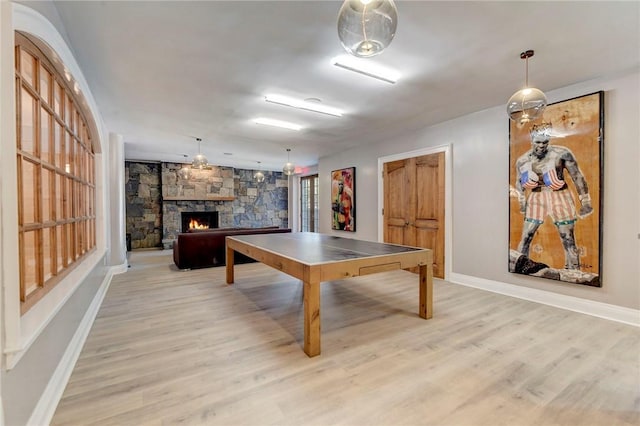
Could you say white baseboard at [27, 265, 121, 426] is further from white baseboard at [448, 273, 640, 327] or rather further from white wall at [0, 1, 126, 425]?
white baseboard at [448, 273, 640, 327]

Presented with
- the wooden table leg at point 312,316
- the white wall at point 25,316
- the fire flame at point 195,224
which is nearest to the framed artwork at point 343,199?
the wooden table leg at point 312,316

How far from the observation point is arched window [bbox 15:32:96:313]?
59.3 inches

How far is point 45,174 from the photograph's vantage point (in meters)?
1.89

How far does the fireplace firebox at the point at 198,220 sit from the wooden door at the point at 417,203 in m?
5.86

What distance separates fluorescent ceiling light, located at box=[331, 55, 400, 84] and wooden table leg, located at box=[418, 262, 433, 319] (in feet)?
6.31

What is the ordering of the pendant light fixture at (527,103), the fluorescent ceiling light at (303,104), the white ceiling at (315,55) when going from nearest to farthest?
the white ceiling at (315,55) < the pendant light fixture at (527,103) < the fluorescent ceiling light at (303,104)

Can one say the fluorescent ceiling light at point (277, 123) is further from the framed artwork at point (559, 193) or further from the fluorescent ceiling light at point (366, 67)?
the framed artwork at point (559, 193)

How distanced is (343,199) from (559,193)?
157 inches

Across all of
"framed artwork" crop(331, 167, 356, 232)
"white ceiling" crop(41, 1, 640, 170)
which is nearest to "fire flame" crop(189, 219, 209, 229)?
"framed artwork" crop(331, 167, 356, 232)

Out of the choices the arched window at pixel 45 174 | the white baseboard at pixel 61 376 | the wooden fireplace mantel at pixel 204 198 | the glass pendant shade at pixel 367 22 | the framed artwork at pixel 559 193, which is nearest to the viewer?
the glass pendant shade at pixel 367 22

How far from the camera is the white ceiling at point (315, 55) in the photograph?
74.7 inches

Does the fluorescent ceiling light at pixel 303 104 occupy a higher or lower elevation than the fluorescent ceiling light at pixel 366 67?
higher

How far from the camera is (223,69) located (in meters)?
2.67

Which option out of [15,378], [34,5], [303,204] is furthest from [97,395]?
[303,204]
